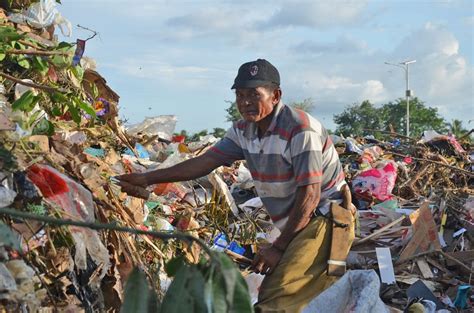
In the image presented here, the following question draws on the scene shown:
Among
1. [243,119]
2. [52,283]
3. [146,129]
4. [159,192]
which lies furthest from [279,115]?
[146,129]

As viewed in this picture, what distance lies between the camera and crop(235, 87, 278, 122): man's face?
3.32 metres

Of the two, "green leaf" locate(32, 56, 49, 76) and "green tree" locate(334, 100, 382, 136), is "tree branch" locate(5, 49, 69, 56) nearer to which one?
"green leaf" locate(32, 56, 49, 76)

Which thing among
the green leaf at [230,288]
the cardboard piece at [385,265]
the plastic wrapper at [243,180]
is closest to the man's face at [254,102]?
the green leaf at [230,288]

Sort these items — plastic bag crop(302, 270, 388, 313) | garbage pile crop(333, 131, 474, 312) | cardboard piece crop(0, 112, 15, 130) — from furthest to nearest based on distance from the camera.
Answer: garbage pile crop(333, 131, 474, 312) < plastic bag crop(302, 270, 388, 313) < cardboard piece crop(0, 112, 15, 130)

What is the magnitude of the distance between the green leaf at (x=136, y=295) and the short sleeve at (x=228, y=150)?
7.64ft

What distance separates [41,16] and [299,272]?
3.29 metres

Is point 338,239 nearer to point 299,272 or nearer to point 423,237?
point 299,272

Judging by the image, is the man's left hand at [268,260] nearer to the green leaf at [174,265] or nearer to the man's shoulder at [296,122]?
the man's shoulder at [296,122]

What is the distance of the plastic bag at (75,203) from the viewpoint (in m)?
3.10

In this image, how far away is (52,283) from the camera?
124 inches

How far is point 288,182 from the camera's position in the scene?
340 centimetres

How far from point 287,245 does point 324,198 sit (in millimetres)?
306

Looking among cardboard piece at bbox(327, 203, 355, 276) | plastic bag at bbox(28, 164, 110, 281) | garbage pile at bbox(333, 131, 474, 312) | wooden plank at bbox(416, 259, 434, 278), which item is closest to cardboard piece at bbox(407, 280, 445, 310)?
garbage pile at bbox(333, 131, 474, 312)

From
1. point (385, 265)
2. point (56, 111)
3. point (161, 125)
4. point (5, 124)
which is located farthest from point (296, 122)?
point (161, 125)
